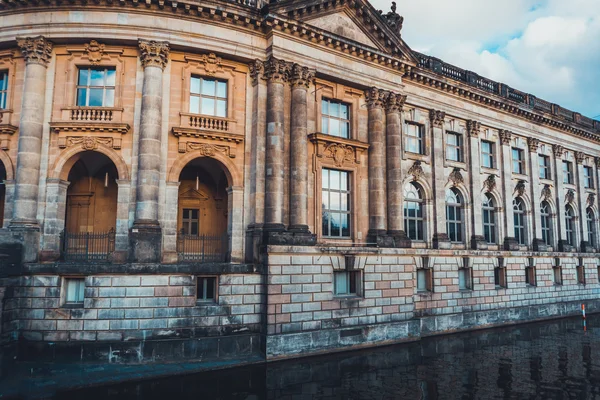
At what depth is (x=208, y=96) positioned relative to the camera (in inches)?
729

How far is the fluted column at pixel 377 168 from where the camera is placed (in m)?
20.9

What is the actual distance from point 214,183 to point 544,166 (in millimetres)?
25188

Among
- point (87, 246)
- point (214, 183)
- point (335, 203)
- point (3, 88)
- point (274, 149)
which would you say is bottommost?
point (87, 246)

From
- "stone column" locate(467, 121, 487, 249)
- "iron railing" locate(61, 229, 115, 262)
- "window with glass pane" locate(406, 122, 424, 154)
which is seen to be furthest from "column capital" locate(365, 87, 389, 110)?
"iron railing" locate(61, 229, 115, 262)

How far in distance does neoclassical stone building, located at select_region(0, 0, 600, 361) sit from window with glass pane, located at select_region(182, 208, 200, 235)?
68 millimetres

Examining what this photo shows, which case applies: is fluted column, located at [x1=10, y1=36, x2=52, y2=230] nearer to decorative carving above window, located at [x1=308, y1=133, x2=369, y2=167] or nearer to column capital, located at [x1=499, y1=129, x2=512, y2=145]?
decorative carving above window, located at [x1=308, y1=133, x2=369, y2=167]

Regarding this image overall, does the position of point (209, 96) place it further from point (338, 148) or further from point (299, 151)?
point (338, 148)

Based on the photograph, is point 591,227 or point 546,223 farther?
point 591,227

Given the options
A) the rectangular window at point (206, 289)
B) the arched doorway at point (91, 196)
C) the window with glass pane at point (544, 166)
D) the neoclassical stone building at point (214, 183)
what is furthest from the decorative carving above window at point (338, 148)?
the window with glass pane at point (544, 166)

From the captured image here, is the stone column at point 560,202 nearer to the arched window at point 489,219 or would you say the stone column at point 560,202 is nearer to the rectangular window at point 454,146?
the arched window at point 489,219

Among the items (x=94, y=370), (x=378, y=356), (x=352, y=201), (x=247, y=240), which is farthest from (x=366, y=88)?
(x=94, y=370)

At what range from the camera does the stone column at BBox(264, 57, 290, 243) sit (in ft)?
58.1

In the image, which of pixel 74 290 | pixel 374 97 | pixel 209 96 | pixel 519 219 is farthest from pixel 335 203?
pixel 519 219

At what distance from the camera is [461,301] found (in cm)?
2414
